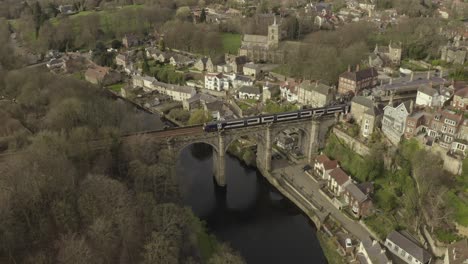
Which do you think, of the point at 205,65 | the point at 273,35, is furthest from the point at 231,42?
the point at 205,65

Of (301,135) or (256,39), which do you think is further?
(256,39)

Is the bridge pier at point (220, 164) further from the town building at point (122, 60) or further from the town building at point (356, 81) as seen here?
the town building at point (122, 60)

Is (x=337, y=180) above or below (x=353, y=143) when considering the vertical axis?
below

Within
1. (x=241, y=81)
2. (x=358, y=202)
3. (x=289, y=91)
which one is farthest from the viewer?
(x=241, y=81)

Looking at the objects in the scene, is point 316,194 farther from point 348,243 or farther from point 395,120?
point 395,120

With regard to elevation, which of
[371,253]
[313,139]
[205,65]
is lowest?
[371,253]

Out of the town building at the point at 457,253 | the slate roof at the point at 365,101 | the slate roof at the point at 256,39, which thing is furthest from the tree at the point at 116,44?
the town building at the point at 457,253

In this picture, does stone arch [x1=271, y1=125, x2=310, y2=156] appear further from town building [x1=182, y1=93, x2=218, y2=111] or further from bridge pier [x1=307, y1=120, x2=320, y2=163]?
town building [x1=182, y1=93, x2=218, y2=111]
